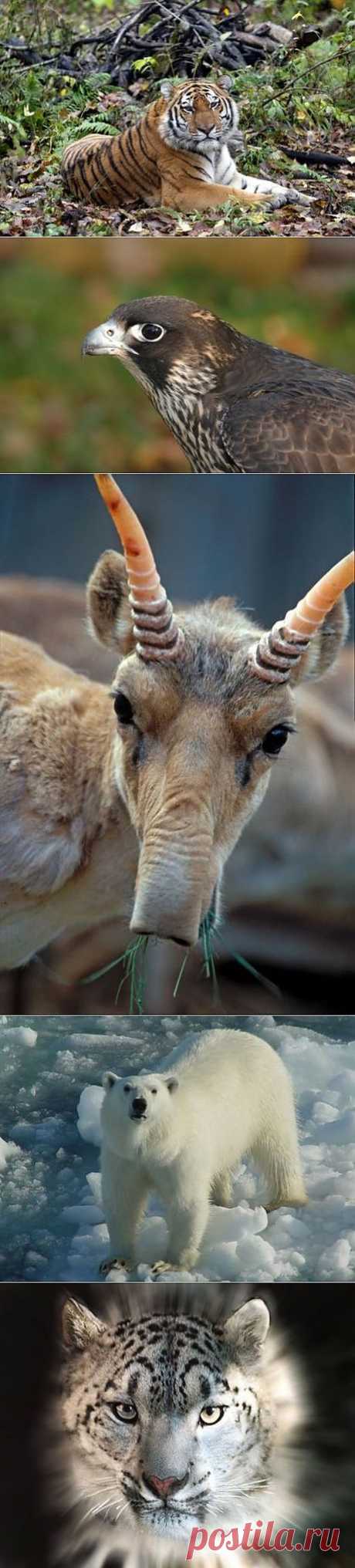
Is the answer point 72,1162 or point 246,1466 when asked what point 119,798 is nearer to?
point 72,1162

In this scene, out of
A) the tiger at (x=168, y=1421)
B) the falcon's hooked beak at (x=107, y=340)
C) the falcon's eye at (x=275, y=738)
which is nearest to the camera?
the falcon's eye at (x=275, y=738)

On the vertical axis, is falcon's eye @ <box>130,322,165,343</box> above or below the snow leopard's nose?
above

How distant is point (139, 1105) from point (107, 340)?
59.9 inches

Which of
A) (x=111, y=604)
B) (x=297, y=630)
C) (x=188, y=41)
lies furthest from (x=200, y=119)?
(x=297, y=630)

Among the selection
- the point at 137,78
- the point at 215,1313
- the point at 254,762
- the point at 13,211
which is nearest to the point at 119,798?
the point at 254,762

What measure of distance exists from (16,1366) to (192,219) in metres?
2.40

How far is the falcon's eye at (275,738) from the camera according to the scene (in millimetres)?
2471

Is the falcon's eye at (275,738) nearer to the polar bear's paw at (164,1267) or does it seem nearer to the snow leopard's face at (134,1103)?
the snow leopard's face at (134,1103)

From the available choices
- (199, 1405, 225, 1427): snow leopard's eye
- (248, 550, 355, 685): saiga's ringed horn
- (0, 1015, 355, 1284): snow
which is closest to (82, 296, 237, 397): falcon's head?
(248, 550, 355, 685): saiga's ringed horn

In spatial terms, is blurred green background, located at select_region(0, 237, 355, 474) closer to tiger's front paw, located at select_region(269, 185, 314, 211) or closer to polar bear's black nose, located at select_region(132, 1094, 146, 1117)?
tiger's front paw, located at select_region(269, 185, 314, 211)

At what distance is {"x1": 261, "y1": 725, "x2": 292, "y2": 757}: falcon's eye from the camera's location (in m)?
2.47

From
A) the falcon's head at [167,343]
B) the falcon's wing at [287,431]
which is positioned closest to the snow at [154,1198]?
the falcon's wing at [287,431]

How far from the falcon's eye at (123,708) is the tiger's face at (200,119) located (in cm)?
127

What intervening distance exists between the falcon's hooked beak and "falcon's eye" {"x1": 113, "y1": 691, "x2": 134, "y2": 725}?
2.53 ft
